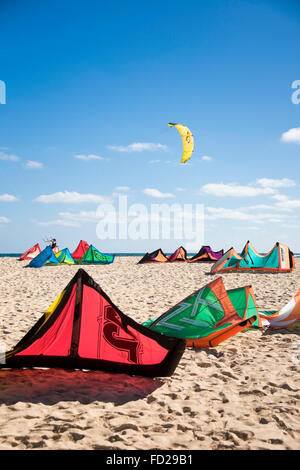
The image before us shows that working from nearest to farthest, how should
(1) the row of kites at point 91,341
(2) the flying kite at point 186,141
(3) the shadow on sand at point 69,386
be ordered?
(3) the shadow on sand at point 69,386 < (1) the row of kites at point 91,341 < (2) the flying kite at point 186,141

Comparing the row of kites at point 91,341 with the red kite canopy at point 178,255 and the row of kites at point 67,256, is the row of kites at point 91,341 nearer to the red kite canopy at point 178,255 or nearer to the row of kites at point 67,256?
the row of kites at point 67,256

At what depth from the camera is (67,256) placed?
24.8 meters

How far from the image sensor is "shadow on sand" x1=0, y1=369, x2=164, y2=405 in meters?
3.59

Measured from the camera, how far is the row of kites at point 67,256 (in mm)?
22500

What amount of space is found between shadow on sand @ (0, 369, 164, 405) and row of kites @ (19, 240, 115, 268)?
1891 centimetres

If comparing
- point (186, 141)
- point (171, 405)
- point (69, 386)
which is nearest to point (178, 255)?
point (186, 141)

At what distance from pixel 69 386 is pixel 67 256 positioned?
2150 centimetres

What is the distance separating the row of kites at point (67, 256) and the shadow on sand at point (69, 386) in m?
18.9

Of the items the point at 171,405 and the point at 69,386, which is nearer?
the point at 171,405

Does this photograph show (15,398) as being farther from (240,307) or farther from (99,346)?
(240,307)

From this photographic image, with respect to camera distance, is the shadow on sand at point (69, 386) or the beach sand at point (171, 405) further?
the shadow on sand at point (69, 386)

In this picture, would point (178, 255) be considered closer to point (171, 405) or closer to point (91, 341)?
point (91, 341)

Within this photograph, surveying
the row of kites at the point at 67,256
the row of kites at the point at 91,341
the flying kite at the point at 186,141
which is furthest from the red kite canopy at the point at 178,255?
the row of kites at the point at 91,341

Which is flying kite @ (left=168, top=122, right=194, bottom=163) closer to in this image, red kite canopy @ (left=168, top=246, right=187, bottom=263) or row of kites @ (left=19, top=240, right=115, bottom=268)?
red kite canopy @ (left=168, top=246, right=187, bottom=263)
